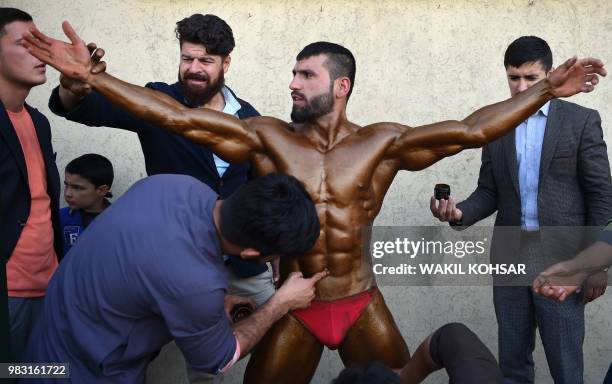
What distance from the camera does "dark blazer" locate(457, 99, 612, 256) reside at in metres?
3.45

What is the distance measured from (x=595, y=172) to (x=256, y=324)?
68.2 inches

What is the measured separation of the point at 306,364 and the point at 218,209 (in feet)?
3.29

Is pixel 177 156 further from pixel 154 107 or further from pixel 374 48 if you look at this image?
pixel 374 48

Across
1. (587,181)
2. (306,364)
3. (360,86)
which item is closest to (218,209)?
(306,364)

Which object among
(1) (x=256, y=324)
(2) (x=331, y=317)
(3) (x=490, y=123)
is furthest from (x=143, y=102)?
(3) (x=490, y=123)

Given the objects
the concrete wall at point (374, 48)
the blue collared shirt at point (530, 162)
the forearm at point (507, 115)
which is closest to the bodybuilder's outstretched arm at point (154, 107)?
the forearm at point (507, 115)

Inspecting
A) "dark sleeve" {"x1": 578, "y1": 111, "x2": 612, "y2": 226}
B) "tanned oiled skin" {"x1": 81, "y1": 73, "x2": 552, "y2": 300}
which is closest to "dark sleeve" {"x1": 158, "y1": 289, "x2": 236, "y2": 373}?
"tanned oiled skin" {"x1": 81, "y1": 73, "x2": 552, "y2": 300}

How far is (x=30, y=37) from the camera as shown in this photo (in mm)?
2844

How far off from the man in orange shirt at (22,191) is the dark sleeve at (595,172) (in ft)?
7.58

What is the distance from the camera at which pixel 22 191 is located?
9.89ft

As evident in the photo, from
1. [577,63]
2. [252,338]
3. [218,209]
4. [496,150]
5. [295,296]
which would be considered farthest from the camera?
[496,150]

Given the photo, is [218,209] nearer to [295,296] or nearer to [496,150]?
[295,296]

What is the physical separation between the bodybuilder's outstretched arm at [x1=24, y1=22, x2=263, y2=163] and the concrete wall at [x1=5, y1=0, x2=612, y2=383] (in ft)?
4.70

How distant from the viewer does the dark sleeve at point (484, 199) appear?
371cm
